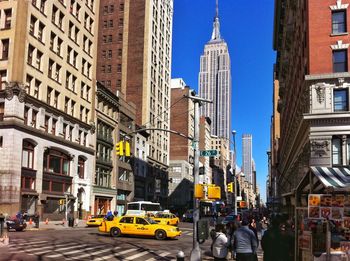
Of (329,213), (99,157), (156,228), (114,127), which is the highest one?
(114,127)

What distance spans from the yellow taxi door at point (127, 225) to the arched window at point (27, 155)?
775 inches

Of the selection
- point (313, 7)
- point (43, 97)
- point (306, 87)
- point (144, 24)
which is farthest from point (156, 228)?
point (144, 24)

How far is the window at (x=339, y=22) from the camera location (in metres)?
35.0

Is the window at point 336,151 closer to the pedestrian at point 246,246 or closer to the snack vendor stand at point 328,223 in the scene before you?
the snack vendor stand at point 328,223

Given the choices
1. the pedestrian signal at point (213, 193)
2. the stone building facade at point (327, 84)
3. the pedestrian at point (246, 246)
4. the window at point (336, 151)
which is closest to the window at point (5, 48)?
the stone building facade at point (327, 84)

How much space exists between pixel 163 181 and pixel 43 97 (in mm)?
52904

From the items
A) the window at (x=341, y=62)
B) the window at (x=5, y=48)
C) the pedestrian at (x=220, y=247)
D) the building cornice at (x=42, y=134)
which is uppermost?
the window at (x=5, y=48)

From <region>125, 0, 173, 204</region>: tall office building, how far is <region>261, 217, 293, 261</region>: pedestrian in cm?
7583

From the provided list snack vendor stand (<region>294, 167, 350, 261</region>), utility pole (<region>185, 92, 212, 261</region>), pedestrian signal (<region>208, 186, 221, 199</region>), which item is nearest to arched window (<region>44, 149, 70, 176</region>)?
utility pole (<region>185, 92, 212, 261</region>)

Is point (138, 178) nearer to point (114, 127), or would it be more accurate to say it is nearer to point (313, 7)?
point (114, 127)

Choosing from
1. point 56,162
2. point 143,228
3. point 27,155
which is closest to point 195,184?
point 143,228

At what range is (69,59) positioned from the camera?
59344mm

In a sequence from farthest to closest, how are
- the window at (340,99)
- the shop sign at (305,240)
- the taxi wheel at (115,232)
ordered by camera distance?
the window at (340,99) → the taxi wheel at (115,232) → the shop sign at (305,240)

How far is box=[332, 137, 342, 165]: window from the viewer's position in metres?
33.2
